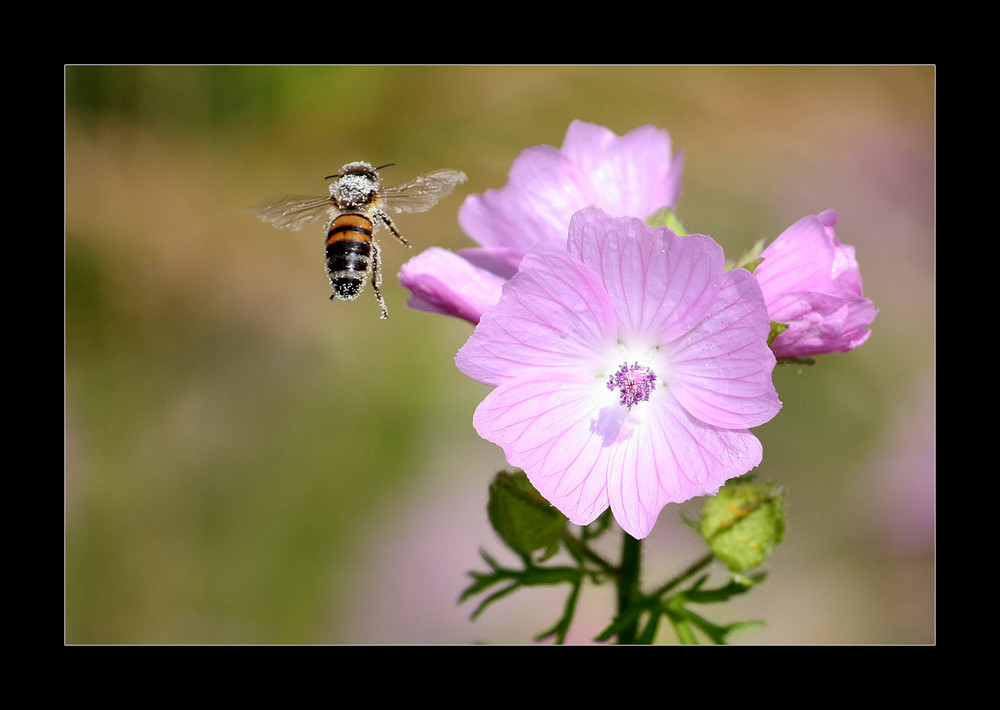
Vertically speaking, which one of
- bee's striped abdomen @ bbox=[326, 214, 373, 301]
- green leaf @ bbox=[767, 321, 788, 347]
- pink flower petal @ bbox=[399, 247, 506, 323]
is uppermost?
bee's striped abdomen @ bbox=[326, 214, 373, 301]

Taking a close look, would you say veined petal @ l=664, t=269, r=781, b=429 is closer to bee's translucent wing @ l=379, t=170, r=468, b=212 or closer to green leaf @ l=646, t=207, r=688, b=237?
green leaf @ l=646, t=207, r=688, b=237

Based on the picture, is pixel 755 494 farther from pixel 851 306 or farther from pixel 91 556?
pixel 91 556

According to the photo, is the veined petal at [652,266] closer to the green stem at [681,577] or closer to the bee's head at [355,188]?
the green stem at [681,577]

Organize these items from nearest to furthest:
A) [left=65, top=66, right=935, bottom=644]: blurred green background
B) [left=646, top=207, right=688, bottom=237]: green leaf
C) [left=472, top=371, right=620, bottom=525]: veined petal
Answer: [left=472, top=371, right=620, bottom=525]: veined petal
[left=646, top=207, right=688, bottom=237]: green leaf
[left=65, top=66, right=935, bottom=644]: blurred green background

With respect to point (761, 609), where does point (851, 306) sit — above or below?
above

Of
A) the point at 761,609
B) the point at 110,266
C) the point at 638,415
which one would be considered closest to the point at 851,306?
A: the point at 638,415

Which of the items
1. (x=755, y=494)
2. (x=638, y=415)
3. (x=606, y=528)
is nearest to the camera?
(x=638, y=415)

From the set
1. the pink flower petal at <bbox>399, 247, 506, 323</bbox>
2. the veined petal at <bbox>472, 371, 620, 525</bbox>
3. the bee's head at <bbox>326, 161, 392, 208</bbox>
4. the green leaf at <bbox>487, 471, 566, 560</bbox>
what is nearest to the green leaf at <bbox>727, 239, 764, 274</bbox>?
the veined petal at <bbox>472, 371, 620, 525</bbox>
